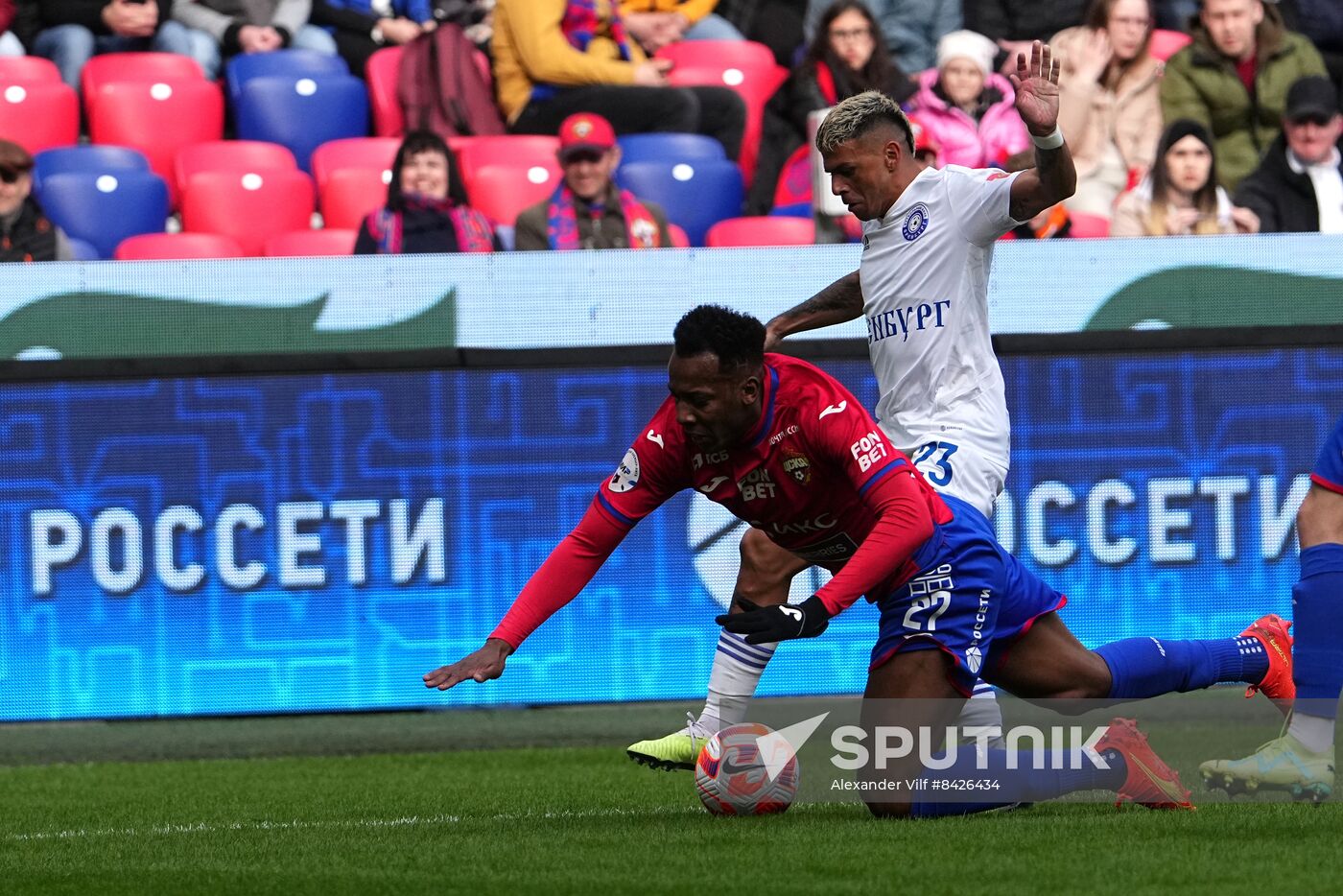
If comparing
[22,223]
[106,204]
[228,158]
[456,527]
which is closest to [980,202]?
[456,527]

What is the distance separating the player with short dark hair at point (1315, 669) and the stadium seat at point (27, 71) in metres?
9.14

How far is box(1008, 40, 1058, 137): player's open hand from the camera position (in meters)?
5.20

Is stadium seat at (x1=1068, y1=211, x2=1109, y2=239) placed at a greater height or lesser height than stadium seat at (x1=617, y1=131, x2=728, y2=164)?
lesser

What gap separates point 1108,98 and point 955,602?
24.8 feet

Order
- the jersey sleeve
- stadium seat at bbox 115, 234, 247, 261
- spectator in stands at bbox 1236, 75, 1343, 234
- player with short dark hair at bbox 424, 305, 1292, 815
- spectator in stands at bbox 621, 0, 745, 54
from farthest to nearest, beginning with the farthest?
spectator in stands at bbox 621, 0, 745, 54 < spectator in stands at bbox 1236, 75, 1343, 234 < stadium seat at bbox 115, 234, 247, 261 < the jersey sleeve < player with short dark hair at bbox 424, 305, 1292, 815

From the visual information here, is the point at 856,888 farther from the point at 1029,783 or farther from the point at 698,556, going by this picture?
the point at 698,556

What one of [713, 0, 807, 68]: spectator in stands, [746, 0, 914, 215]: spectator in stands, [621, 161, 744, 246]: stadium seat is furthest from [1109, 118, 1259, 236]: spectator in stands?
[713, 0, 807, 68]: spectator in stands

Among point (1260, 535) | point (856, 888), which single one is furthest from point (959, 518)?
point (1260, 535)

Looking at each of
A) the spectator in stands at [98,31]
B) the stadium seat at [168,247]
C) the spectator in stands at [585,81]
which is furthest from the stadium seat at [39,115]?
the spectator in stands at [585,81]

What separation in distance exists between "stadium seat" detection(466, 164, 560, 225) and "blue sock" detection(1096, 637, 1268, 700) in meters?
6.35

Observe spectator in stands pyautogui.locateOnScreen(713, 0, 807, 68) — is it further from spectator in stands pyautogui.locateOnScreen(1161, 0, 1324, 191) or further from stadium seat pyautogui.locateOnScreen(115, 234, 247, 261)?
stadium seat pyautogui.locateOnScreen(115, 234, 247, 261)

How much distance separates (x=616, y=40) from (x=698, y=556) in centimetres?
478

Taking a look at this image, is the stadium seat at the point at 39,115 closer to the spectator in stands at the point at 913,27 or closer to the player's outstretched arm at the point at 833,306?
the spectator in stands at the point at 913,27

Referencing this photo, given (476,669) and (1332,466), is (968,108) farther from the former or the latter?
(476,669)
